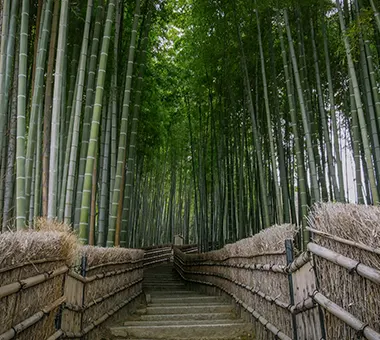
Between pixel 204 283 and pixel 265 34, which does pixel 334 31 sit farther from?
pixel 204 283

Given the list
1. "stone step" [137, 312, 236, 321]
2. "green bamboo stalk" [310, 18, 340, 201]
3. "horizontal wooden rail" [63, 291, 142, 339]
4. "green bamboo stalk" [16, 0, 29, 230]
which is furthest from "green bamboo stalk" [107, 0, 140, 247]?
"green bamboo stalk" [310, 18, 340, 201]

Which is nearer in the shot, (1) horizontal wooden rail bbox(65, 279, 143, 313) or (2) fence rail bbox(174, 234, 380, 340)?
(2) fence rail bbox(174, 234, 380, 340)

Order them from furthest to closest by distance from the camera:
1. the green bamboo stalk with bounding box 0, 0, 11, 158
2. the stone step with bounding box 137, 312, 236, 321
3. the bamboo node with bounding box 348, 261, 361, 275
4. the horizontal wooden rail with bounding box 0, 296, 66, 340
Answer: the stone step with bounding box 137, 312, 236, 321 → the green bamboo stalk with bounding box 0, 0, 11, 158 → the horizontal wooden rail with bounding box 0, 296, 66, 340 → the bamboo node with bounding box 348, 261, 361, 275

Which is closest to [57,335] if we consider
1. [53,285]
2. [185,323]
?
[53,285]

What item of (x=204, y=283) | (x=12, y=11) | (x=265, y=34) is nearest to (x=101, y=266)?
(x=12, y=11)

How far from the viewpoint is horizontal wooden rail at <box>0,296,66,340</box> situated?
4.87 ft

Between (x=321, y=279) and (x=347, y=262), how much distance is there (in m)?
0.32

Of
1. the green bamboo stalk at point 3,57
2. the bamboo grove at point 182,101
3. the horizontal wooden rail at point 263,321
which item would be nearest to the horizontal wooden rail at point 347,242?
the horizontal wooden rail at point 263,321

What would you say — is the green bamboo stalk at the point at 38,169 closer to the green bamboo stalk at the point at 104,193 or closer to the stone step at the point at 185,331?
the green bamboo stalk at the point at 104,193

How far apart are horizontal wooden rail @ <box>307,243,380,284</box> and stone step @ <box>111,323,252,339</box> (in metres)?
1.67

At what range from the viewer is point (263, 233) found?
2719 mm

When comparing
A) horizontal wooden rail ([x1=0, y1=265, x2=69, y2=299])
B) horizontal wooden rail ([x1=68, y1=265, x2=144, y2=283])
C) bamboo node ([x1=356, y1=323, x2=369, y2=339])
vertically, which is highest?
horizontal wooden rail ([x1=0, y1=265, x2=69, y2=299])

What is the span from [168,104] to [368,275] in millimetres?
6857

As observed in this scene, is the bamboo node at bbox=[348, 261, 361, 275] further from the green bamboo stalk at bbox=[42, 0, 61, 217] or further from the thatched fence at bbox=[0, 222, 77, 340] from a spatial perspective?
the green bamboo stalk at bbox=[42, 0, 61, 217]
